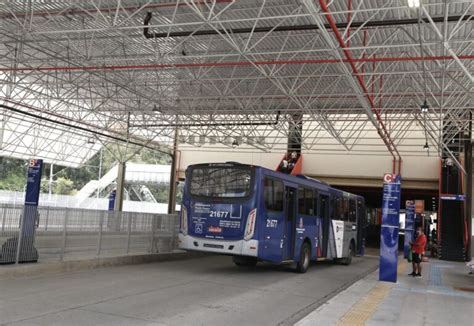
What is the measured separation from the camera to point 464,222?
29.9 metres

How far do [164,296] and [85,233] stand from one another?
5.34 m

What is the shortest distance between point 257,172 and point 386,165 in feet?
74.0

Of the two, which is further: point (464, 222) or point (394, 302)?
point (464, 222)

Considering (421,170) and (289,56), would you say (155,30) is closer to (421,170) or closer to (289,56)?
(289,56)

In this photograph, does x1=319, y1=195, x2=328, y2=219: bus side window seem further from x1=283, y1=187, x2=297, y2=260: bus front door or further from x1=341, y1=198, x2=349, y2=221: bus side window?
x1=283, y1=187, x2=297, y2=260: bus front door

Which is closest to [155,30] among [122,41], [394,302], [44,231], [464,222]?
[122,41]

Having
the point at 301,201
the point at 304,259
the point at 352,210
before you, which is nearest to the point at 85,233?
the point at 301,201

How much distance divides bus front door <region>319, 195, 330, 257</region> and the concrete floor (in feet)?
8.83

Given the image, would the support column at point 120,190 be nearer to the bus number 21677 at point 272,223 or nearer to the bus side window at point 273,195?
the bus side window at point 273,195

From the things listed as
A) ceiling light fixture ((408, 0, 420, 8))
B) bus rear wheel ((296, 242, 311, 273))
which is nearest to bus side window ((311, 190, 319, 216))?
bus rear wheel ((296, 242, 311, 273))

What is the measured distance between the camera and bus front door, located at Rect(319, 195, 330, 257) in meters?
18.7

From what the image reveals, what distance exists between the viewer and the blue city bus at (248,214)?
47.8 feet

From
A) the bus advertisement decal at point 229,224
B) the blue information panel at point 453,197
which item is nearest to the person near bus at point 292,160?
the blue information panel at point 453,197

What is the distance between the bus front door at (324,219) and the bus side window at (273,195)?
10.8 ft
